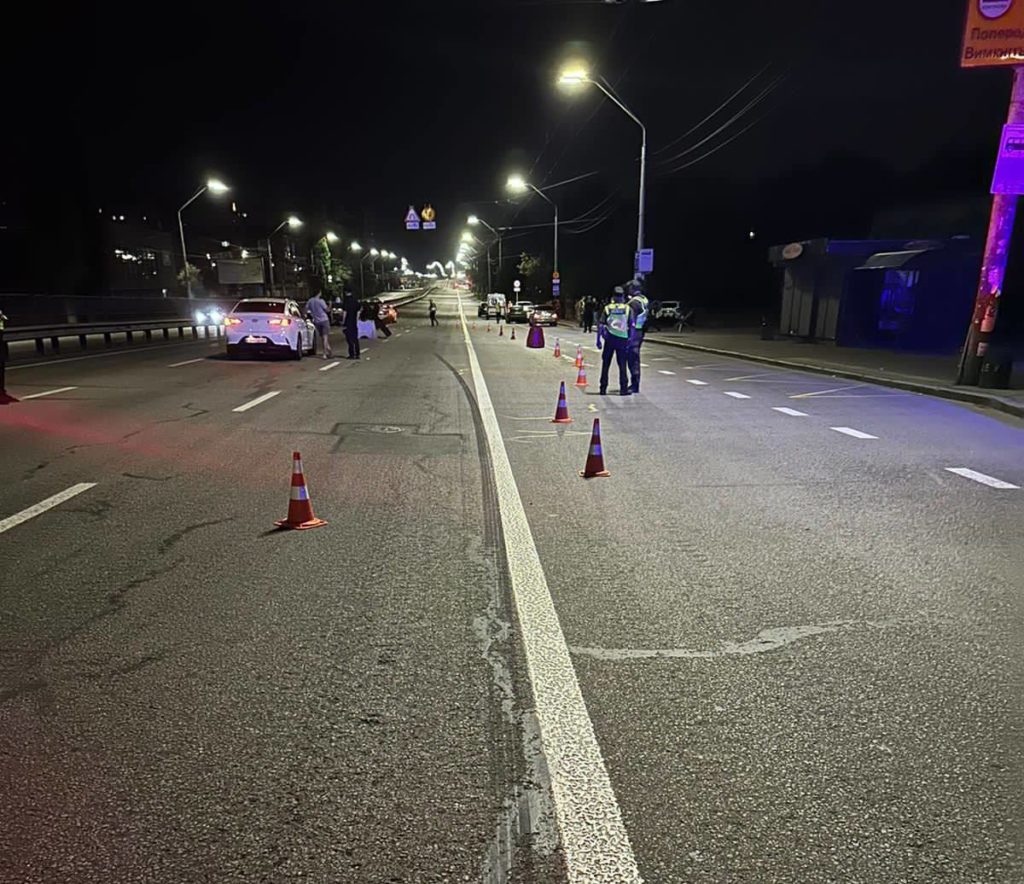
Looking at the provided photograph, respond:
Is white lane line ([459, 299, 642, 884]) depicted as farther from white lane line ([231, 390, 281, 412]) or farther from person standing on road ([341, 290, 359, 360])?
person standing on road ([341, 290, 359, 360])

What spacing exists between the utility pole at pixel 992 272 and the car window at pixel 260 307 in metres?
16.5

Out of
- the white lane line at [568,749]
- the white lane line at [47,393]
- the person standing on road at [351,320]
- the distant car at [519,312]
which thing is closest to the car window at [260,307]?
the person standing on road at [351,320]

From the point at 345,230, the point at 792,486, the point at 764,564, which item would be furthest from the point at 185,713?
the point at 345,230

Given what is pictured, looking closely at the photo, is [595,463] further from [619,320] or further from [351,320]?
[351,320]

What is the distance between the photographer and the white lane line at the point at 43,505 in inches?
230

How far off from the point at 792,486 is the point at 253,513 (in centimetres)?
484

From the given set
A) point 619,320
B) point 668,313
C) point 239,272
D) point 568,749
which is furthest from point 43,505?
point 239,272

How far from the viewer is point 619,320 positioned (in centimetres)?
1329

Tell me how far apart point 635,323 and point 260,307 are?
39.9 ft

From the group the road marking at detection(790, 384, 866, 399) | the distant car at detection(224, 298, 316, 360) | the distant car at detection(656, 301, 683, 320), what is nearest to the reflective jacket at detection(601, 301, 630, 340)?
the road marking at detection(790, 384, 866, 399)

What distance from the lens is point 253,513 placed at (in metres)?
6.13

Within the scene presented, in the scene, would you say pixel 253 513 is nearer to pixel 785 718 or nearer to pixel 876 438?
pixel 785 718

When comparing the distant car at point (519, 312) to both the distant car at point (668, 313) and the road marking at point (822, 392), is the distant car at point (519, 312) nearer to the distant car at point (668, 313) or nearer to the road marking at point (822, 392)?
the distant car at point (668, 313)

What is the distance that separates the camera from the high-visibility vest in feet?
43.5
